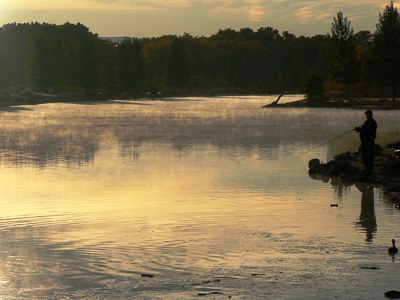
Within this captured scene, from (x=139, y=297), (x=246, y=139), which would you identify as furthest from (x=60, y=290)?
(x=246, y=139)

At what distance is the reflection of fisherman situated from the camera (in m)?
25.4

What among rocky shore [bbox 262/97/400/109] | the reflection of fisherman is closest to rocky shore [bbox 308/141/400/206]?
the reflection of fisherman

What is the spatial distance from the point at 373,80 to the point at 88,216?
95.4 meters

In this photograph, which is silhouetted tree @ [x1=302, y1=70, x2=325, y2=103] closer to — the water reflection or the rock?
the water reflection

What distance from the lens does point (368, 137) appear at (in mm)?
25609

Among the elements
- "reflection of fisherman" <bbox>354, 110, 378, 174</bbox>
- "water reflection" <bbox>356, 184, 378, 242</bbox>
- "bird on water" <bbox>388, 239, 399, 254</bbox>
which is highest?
"reflection of fisherman" <bbox>354, 110, 378, 174</bbox>

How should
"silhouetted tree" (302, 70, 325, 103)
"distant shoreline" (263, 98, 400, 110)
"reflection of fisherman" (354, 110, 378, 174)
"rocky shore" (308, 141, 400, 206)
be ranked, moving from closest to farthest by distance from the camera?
"rocky shore" (308, 141, 400, 206)
"reflection of fisherman" (354, 110, 378, 174)
"distant shoreline" (263, 98, 400, 110)
"silhouetted tree" (302, 70, 325, 103)

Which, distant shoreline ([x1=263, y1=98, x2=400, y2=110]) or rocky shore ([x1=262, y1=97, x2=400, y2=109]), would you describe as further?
rocky shore ([x1=262, y1=97, x2=400, y2=109])

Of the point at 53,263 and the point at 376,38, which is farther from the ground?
the point at 376,38

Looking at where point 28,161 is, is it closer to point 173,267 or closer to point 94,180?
point 94,180

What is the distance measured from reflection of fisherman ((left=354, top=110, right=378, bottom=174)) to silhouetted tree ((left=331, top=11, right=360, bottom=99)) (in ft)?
292

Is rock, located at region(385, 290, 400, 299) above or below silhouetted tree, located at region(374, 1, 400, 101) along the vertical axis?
below

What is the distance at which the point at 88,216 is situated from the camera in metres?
19.2

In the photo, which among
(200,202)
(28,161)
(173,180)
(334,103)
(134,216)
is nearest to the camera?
(134,216)
